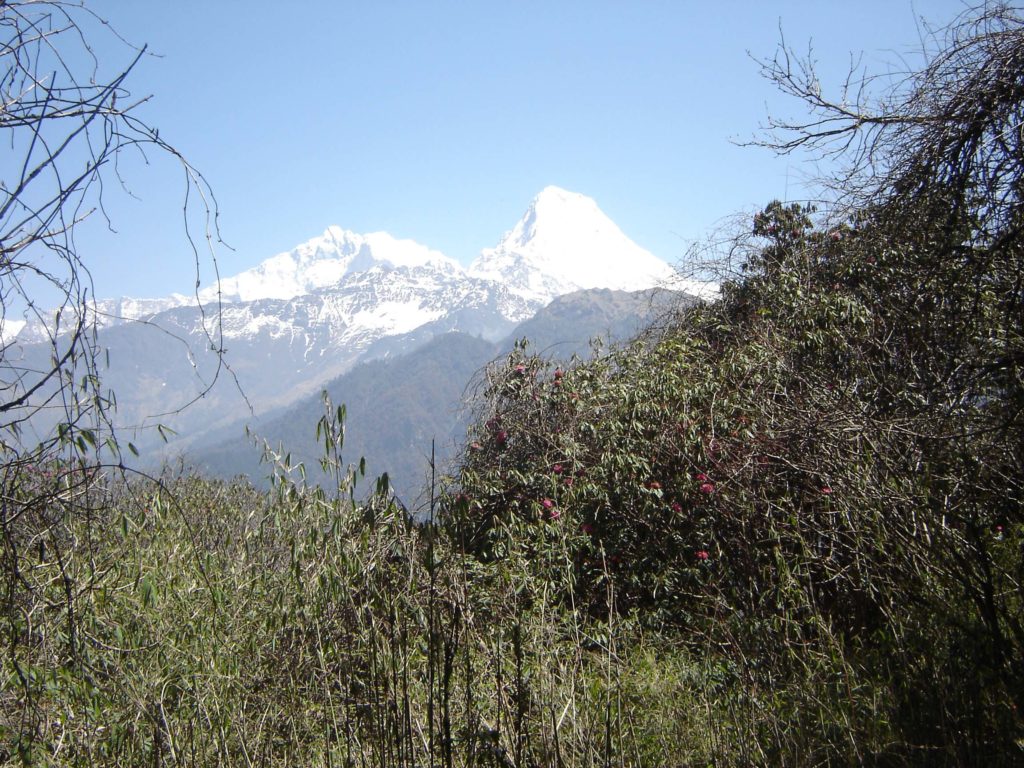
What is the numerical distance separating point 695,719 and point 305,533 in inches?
101

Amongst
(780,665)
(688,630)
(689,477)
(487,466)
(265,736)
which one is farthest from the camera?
(487,466)

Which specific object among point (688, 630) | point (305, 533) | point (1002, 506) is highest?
point (305, 533)

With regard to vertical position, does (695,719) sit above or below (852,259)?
below

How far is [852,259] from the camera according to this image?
7277 mm

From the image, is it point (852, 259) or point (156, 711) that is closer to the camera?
point (156, 711)

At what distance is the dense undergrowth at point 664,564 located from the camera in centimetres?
271

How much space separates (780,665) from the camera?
10.9ft

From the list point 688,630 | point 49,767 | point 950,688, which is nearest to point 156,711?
point 49,767

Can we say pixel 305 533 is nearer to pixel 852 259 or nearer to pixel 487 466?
pixel 487 466

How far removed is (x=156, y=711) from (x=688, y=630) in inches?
149

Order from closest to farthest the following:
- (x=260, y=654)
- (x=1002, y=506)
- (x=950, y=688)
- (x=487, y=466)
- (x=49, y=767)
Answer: (x=950, y=688)
(x=49, y=767)
(x=1002, y=506)
(x=260, y=654)
(x=487, y=466)

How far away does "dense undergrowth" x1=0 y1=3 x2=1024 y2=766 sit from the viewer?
8.89 feet

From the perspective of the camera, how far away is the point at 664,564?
6.18 meters

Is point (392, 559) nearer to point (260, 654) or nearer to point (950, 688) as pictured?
point (260, 654)
